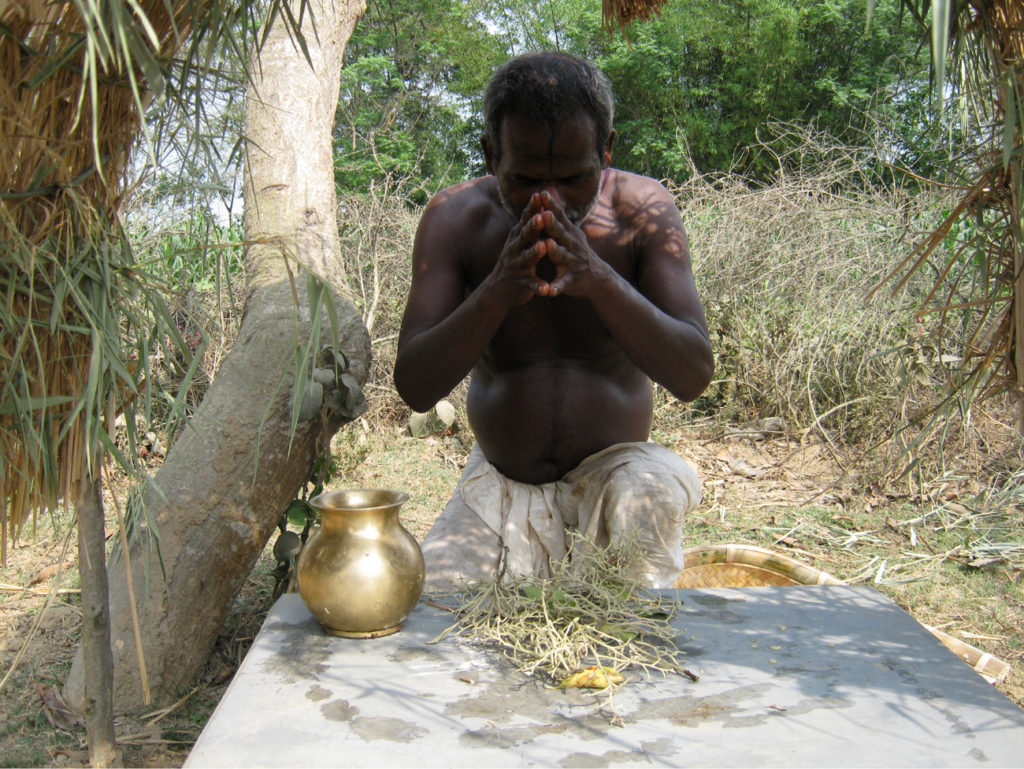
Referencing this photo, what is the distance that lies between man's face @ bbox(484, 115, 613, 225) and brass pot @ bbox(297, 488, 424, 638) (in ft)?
3.38

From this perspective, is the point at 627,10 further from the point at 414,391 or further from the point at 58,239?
the point at 58,239

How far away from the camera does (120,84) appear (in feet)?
5.27

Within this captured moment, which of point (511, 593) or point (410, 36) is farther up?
point (410, 36)

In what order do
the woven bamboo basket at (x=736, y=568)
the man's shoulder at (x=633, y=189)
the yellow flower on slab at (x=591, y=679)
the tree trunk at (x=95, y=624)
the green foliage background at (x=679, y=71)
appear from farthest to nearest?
the green foliage background at (x=679, y=71)
the woven bamboo basket at (x=736, y=568)
the man's shoulder at (x=633, y=189)
the tree trunk at (x=95, y=624)
the yellow flower on slab at (x=591, y=679)

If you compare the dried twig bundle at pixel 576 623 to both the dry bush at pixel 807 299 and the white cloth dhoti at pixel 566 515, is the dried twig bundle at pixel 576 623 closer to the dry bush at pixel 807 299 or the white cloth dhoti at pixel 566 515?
the white cloth dhoti at pixel 566 515

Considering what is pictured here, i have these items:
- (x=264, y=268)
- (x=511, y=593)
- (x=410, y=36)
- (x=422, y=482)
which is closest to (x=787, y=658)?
(x=511, y=593)

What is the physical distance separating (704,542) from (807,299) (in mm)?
2550

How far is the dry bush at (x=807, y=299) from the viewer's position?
227 inches

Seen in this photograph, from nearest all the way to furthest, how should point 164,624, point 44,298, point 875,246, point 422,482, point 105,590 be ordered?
1. point 44,298
2. point 105,590
3. point 164,624
4. point 422,482
5. point 875,246

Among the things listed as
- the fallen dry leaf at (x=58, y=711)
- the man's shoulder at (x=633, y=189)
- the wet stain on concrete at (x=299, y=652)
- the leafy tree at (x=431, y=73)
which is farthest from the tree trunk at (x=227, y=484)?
the leafy tree at (x=431, y=73)

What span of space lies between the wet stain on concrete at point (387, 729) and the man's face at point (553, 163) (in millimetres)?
1397

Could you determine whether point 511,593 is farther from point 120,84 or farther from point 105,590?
point 120,84

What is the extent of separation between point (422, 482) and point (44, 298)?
4.09 meters

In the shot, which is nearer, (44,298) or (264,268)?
(44,298)
